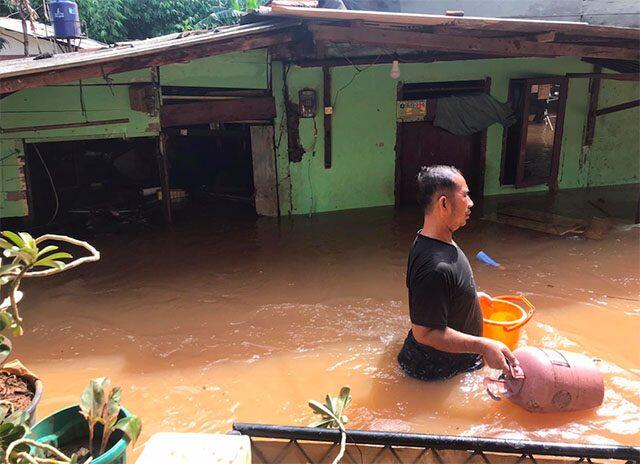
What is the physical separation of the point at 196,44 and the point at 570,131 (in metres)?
7.73

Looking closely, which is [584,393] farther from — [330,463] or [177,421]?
[177,421]

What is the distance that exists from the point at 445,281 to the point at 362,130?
20.7 ft

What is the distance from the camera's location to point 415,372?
4207mm

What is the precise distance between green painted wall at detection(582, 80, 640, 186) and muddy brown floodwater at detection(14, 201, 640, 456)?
3035 millimetres

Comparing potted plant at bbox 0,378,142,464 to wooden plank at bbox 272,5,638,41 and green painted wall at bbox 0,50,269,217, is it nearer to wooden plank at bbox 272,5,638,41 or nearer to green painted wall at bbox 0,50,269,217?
wooden plank at bbox 272,5,638,41

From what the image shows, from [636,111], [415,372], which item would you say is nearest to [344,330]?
[415,372]

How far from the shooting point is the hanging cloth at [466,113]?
9.45 m

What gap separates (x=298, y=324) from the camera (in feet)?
18.6

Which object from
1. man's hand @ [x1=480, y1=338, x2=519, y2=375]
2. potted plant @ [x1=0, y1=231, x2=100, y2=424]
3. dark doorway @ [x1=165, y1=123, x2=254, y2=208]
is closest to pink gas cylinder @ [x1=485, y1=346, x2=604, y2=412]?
man's hand @ [x1=480, y1=338, x2=519, y2=375]

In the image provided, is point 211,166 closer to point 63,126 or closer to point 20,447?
point 63,126

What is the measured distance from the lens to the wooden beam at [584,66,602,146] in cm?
1033

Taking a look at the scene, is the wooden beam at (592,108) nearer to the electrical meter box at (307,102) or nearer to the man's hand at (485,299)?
the electrical meter box at (307,102)

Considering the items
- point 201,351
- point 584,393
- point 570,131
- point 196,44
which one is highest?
point 196,44

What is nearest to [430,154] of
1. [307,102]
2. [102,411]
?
[307,102]
